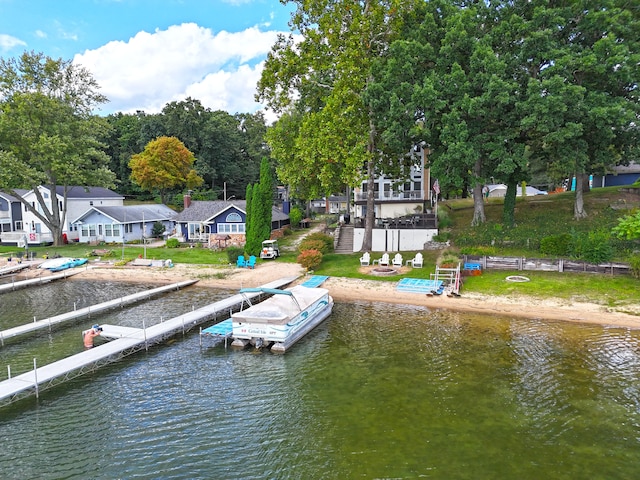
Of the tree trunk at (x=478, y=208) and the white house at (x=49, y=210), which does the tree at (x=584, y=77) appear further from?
the white house at (x=49, y=210)

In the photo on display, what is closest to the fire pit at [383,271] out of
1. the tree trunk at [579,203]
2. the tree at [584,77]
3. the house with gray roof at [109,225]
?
the tree at [584,77]

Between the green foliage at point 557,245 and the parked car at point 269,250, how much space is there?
21795mm

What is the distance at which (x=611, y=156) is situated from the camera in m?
32.0

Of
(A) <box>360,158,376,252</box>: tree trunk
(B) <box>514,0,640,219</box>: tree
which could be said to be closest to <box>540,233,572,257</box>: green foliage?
(B) <box>514,0,640,219</box>: tree

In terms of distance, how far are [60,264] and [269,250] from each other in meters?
18.3

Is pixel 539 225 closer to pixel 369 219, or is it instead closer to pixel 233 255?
pixel 369 219

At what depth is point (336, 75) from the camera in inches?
1336

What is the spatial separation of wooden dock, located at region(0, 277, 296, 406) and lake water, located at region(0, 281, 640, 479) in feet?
1.55

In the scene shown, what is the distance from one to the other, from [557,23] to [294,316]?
2809 cm

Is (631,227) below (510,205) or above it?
below

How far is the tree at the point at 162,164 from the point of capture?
217 ft

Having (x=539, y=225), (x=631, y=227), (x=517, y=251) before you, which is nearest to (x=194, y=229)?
(x=517, y=251)

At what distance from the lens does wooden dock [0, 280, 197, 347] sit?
2063 centimetres

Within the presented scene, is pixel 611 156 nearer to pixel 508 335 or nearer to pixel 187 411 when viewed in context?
pixel 508 335
